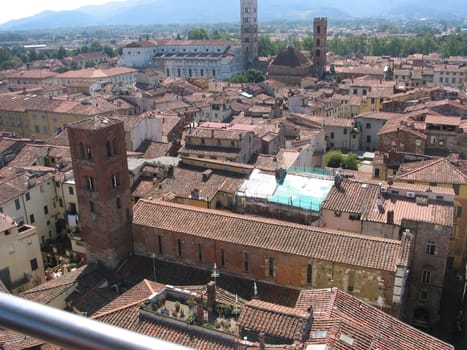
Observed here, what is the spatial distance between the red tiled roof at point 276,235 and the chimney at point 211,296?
4575 millimetres

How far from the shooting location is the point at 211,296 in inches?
818

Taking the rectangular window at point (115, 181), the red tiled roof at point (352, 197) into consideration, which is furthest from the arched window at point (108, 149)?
the red tiled roof at point (352, 197)

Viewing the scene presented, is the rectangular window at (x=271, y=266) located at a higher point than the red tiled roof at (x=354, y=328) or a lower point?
lower

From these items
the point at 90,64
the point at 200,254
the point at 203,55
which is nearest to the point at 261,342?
the point at 200,254

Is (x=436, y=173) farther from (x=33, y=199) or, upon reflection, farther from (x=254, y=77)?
(x=254, y=77)

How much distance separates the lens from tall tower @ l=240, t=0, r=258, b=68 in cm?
13288

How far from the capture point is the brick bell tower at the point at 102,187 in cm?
2675

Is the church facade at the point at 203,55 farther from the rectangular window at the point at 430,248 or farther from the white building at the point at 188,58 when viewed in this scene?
the rectangular window at the point at 430,248

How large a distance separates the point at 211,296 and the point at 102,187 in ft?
32.4

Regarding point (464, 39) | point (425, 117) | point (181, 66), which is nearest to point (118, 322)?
point (425, 117)

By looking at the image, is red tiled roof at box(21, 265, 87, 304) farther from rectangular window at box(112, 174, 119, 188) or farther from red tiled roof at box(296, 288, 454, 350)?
red tiled roof at box(296, 288, 454, 350)

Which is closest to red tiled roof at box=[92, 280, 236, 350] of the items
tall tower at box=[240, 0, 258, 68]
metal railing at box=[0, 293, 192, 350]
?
metal railing at box=[0, 293, 192, 350]

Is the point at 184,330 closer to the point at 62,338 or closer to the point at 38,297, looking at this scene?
the point at 38,297

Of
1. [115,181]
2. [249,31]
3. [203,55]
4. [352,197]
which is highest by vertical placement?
[249,31]
